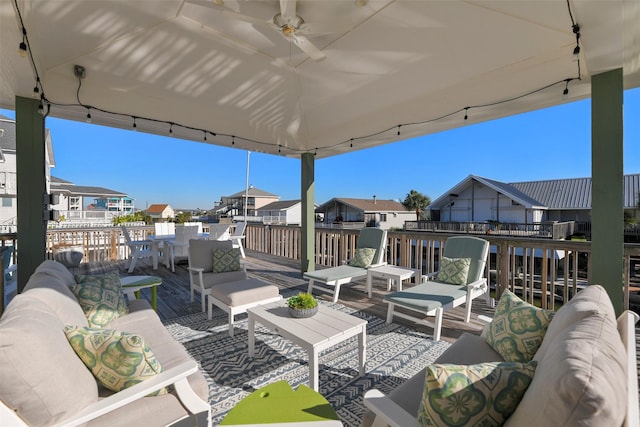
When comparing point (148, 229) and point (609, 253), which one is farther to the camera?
point (148, 229)

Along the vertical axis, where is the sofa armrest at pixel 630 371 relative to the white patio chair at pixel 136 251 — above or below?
above

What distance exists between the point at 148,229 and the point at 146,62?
6051mm

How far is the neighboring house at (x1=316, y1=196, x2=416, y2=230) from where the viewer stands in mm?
23906

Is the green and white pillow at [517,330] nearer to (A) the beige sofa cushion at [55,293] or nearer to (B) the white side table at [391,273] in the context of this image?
(B) the white side table at [391,273]

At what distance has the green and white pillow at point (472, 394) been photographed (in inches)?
39.8

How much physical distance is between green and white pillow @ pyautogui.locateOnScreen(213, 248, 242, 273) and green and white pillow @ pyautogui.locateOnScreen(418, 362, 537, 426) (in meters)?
3.44

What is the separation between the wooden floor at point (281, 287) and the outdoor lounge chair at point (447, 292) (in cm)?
17

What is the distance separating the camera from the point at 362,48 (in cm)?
322

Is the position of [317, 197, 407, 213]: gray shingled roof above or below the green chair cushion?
above

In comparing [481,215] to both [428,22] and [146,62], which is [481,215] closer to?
[428,22]

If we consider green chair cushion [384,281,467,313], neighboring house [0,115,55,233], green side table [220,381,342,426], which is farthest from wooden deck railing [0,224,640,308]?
neighboring house [0,115,55,233]

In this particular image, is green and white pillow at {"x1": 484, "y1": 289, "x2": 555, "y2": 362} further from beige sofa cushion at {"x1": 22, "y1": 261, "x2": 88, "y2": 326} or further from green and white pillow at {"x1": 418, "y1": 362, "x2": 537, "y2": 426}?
beige sofa cushion at {"x1": 22, "y1": 261, "x2": 88, "y2": 326}

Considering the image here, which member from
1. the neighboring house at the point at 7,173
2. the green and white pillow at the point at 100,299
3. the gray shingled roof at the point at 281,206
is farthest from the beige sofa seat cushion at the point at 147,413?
the gray shingled roof at the point at 281,206

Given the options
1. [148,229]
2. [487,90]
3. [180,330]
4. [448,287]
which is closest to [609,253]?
[448,287]
